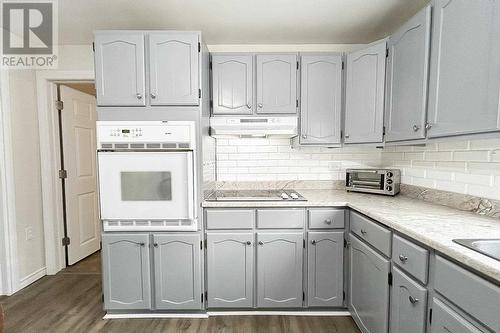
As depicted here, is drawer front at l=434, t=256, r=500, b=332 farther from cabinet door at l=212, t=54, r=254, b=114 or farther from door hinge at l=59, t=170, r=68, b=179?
door hinge at l=59, t=170, r=68, b=179

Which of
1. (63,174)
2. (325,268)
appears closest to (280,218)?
(325,268)

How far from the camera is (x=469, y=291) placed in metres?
0.91

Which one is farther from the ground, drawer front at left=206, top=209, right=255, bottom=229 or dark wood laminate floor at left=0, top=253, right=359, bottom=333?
drawer front at left=206, top=209, right=255, bottom=229

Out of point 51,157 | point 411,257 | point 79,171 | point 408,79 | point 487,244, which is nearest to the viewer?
point 487,244

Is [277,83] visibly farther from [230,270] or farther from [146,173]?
[230,270]

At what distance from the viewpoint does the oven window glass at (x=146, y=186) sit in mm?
1861

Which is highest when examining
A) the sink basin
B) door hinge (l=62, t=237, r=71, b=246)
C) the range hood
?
the range hood

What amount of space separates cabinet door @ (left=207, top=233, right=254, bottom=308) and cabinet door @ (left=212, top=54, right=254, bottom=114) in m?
1.12

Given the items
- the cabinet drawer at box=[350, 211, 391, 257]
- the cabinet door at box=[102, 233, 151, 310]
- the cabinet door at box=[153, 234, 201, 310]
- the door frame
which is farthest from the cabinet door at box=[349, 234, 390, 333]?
the door frame

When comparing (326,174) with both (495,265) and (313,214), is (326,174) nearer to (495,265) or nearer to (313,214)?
(313,214)

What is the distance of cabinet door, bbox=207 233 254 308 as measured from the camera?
1.97m

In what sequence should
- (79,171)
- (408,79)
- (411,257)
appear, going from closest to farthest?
(411,257)
(408,79)
(79,171)

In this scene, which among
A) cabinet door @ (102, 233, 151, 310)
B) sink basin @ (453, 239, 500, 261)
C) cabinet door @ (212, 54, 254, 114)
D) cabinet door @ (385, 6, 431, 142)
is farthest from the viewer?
cabinet door @ (212, 54, 254, 114)

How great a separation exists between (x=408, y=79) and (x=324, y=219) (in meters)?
1.17
